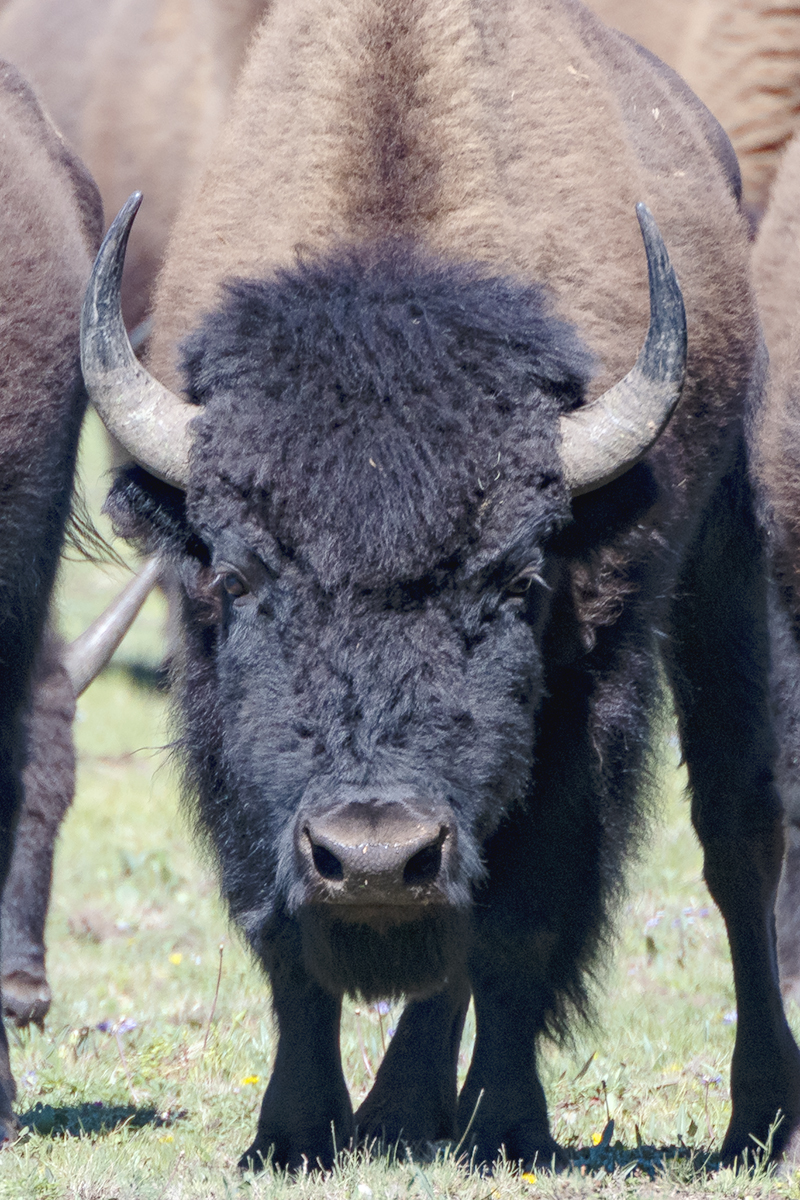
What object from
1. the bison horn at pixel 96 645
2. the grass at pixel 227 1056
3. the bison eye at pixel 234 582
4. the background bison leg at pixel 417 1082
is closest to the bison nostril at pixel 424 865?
the grass at pixel 227 1056

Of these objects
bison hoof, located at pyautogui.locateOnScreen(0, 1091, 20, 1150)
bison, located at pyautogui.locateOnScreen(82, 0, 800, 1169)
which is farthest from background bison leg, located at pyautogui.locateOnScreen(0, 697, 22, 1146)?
bison, located at pyautogui.locateOnScreen(82, 0, 800, 1169)

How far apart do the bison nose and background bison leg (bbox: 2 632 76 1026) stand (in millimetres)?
2885

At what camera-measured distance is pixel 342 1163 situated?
164 inches

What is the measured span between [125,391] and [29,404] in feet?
1.11

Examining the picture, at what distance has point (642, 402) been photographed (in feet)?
12.8

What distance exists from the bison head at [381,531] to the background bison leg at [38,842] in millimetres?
2347

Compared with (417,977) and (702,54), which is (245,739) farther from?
(702,54)

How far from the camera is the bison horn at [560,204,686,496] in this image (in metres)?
3.87

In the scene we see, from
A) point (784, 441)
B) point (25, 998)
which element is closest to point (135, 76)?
point (25, 998)

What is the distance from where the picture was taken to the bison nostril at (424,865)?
345cm

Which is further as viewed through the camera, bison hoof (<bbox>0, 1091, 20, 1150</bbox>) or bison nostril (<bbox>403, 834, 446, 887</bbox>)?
bison hoof (<bbox>0, 1091, 20, 1150</bbox>)

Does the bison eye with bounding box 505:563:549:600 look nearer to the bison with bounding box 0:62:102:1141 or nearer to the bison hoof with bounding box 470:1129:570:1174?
the bison with bounding box 0:62:102:1141

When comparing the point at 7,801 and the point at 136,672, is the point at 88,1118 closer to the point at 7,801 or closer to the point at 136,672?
the point at 7,801

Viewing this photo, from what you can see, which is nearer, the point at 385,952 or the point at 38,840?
the point at 385,952
